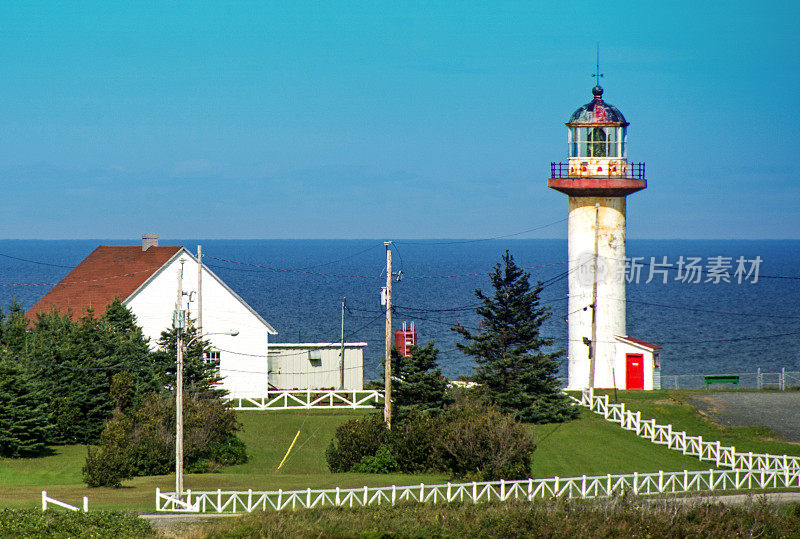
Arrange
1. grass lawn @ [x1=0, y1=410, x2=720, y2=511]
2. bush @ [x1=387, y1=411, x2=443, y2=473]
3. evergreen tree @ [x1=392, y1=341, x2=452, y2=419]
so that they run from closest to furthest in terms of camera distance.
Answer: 1. grass lawn @ [x1=0, y1=410, x2=720, y2=511]
2. bush @ [x1=387, y1=411, x2=443, y2=473]
3. evergreen tree @ [x1=392, y1=341, x2=452, y2=419]

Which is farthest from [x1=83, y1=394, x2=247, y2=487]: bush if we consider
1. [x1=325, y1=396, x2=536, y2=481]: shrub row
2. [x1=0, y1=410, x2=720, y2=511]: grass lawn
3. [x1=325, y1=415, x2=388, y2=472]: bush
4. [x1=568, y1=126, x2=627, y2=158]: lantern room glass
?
[x1=568, y1=126, x2=627, y2=158]: lantern room glass

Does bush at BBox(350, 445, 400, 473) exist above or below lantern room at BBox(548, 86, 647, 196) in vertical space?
below

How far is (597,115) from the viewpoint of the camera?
49156 mm

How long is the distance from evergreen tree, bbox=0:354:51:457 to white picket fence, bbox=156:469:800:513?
11193 mm

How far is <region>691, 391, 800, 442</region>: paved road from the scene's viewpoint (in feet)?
138

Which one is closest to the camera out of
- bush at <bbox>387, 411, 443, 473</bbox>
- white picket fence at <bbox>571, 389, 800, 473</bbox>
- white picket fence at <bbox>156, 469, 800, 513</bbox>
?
white picket fence at <bbox>156, 469, 800, 513</bbox>

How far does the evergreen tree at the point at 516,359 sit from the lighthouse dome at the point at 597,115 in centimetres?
920

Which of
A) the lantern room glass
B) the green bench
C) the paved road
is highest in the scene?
the lantern room glass

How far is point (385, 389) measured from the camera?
1439 inches

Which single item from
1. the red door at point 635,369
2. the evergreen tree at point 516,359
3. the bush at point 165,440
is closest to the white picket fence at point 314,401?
the evergreen tree at point 516,359

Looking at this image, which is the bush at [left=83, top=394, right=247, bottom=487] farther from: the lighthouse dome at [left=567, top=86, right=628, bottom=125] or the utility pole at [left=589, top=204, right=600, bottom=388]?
the lighthouse dome at [left=567, top=86, right=628, bottom=125]

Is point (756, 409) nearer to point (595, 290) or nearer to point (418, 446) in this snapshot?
point (595, 290)

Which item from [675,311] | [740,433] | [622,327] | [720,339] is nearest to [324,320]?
[720,339]

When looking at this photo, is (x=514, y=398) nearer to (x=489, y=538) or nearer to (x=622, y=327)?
(x=622, y=327)
